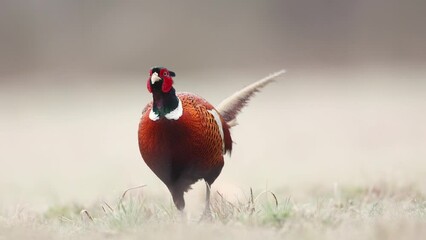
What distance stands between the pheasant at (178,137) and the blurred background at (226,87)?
2.05 metres

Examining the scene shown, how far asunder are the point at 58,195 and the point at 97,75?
639 inches

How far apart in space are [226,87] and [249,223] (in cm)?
1496

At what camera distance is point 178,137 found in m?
5.45

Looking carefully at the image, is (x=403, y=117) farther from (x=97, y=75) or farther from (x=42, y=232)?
(x=97, y=75)

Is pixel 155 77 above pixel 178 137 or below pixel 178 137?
above

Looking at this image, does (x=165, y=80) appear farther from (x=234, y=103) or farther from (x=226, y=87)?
(x=226, y=87)

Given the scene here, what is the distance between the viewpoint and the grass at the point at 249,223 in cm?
460

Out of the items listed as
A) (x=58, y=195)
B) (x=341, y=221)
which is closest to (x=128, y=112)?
(x=58, y=195)

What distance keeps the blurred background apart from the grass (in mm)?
1668

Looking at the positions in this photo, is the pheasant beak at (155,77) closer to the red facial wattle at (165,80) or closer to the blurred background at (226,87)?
the red facial wattle at (165,80)

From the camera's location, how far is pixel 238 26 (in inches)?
1047

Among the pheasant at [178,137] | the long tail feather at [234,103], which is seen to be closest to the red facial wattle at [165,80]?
the pheasant at [178,137]

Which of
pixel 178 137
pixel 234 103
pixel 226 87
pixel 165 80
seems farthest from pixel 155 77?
pixel 226 87

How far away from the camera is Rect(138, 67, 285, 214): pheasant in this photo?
213 inches
